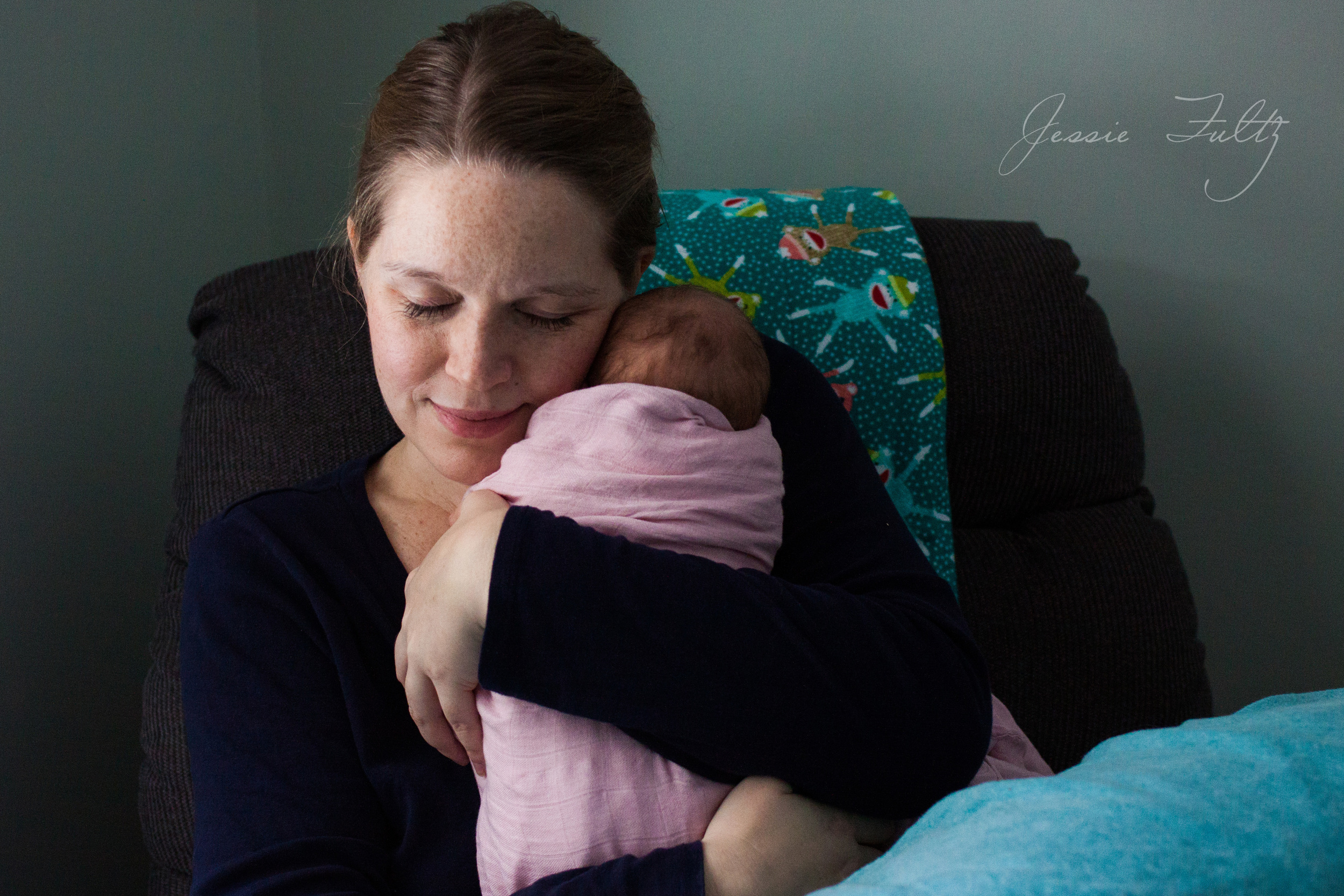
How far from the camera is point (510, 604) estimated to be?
0.78 metres

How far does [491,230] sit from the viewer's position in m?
0.91

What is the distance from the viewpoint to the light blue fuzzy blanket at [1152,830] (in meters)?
0.62

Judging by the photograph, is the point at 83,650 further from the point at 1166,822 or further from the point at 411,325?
the point at 1166,822

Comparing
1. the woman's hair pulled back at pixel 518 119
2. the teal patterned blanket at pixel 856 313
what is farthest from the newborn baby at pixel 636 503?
the teal patterned blanket at pixel 856 313

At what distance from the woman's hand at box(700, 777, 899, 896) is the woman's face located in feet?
1.32

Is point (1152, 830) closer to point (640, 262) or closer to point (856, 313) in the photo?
point (640, 262)

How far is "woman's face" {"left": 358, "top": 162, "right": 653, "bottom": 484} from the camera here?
91 cm

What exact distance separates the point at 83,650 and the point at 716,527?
1.14 m

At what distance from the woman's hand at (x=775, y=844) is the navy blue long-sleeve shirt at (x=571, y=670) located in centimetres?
2

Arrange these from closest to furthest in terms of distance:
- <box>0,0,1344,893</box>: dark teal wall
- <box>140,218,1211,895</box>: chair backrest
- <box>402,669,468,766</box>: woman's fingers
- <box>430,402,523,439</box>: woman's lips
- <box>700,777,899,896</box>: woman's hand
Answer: <box>700,777,899,896</box>: woman's hand < <box>402,669,468,766</box>: woman's fingers < <box>430,402,523,439</box>: woman's lips < <box>140,218,1211,895</box>: chair backrest < <box>0,0,1344,893</box>: dark teal wall

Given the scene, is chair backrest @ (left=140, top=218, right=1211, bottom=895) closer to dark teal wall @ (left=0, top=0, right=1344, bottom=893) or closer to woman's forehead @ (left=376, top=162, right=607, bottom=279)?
dark teal wall @ (left=0, top=0, right=1344, bottom=893)

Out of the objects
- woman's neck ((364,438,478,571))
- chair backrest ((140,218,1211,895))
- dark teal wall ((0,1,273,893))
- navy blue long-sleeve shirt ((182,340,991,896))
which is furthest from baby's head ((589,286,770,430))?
dark teal wall ((0,1,273,893))

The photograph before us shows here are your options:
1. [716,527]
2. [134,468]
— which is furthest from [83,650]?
[716,527]

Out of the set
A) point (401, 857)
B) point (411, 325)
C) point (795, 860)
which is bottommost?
point (401, 857)
